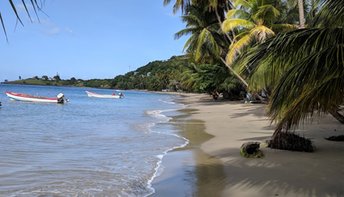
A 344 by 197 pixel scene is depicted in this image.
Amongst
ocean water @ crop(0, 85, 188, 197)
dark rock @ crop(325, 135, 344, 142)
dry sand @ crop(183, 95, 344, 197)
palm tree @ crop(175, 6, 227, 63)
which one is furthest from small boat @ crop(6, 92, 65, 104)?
dark rock @ crop(325, 135, 344, 142)

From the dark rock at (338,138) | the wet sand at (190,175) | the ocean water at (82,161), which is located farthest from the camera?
the dark rock at (338,138)

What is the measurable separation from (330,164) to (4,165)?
7171 millimetres

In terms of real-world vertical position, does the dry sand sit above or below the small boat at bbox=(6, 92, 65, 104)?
above

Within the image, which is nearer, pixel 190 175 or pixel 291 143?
pixel 190 175

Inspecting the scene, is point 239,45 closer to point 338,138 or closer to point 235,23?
point 235,23

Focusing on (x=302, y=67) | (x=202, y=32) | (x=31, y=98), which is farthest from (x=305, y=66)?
(x=31, y=98)

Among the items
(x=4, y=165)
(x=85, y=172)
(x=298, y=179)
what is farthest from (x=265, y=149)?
(x=4, y=165)

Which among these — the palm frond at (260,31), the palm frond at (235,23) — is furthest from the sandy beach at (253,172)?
the palm frond at (235,23)

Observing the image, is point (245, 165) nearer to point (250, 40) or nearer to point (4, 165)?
point (4, 165)

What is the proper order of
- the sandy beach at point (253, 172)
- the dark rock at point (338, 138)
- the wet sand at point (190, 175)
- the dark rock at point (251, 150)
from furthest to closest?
the dark rock at point (338, 138) → the dark rock at point (251, 150) → the wet sand at point (190, 175) → the sandy beach at point (253, 172)

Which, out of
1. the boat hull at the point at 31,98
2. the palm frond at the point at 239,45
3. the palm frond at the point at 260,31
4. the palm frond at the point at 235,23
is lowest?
the boat hull at the point at 31,98

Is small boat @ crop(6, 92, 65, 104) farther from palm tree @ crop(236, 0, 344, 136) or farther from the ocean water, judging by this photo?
palm tree @ crop(236, 0, 344, 136)

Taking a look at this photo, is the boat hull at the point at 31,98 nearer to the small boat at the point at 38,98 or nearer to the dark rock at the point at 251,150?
the small boat at the point at 38,98

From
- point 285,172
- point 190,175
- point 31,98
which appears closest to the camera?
point 285,172
